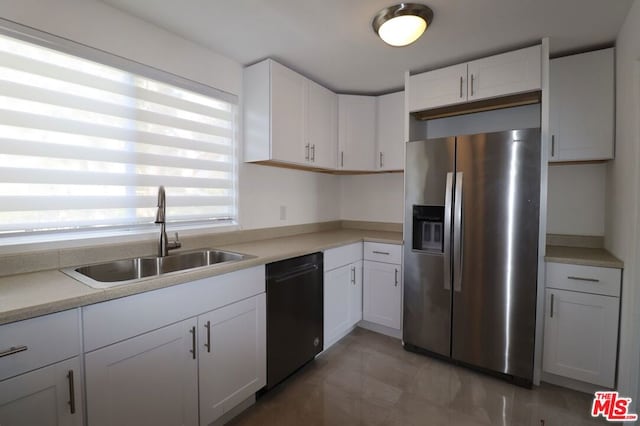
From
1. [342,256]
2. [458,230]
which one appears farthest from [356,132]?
[458,230]

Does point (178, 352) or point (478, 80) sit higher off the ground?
point (478, 80)

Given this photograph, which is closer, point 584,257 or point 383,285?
point 584,257

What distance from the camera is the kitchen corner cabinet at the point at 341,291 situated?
233cm

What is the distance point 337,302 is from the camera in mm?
2447

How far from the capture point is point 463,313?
7.00 feet

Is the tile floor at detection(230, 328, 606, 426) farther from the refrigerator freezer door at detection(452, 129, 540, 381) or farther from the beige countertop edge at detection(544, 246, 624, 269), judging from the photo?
the beige countertop edge at detection(544, 246, 624, 269)

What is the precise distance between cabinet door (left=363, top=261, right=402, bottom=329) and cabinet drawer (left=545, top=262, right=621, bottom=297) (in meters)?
1.05

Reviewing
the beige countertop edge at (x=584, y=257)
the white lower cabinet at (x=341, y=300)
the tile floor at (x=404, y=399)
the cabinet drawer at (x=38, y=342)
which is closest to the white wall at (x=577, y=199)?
the beige countertop edge at (x=584, y=257)

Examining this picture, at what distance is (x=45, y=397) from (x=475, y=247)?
234 centimetres

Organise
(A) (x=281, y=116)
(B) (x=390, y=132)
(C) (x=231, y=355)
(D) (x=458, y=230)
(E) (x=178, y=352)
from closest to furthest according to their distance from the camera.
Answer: (E) (x=178, y=352) → (C) (x=231, y=355) → (D) (x=458, y=230) → (A) (x=281, y=116) → (B) (x=390, y=132)

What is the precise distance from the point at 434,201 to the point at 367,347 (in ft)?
4.47

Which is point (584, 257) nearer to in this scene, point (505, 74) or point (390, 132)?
point (505, 74)

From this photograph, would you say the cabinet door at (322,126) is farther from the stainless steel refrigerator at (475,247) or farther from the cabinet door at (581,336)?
the cabinet door at (581,336)

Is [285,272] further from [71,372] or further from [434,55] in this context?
[434,55]
